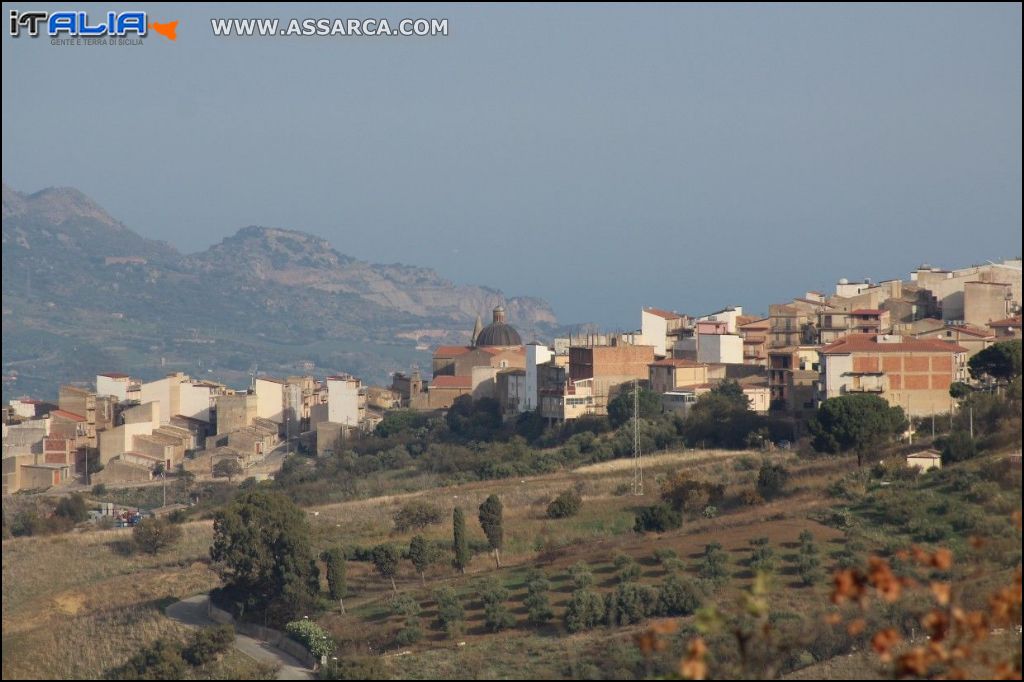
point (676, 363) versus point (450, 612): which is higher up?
point (676, 363)

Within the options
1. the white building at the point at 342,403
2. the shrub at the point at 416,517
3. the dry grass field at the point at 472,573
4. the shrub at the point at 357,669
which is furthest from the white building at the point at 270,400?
the shrub at the point at 357,669

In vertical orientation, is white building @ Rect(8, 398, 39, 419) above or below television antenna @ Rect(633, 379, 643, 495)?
above

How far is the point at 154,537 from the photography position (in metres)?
38.1

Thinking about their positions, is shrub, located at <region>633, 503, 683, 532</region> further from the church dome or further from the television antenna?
the church dome

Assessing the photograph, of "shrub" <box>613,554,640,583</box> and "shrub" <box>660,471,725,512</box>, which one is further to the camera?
"shrub" <box>660,471,725,512</box>

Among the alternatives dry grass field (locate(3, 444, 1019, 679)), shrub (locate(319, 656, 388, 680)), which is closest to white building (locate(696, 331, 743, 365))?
dry grass field (locate(3, 444, 1019, 679))

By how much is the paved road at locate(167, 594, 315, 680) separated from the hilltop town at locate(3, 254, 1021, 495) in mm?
19167

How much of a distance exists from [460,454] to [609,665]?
98.0 feet

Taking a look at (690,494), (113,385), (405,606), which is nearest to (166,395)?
(113,385)

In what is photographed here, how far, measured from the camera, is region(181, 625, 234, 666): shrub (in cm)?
2588

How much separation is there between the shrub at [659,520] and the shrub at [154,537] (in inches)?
429

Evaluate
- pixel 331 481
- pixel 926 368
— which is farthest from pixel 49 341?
pixel 926 368

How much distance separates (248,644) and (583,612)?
5882 millimetres

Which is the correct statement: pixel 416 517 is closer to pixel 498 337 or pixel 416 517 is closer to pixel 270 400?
pixel 270 400
